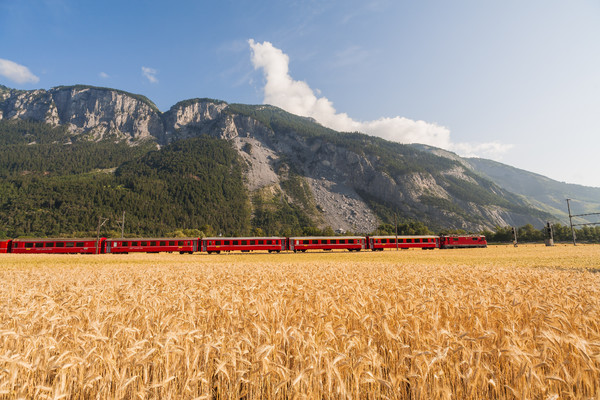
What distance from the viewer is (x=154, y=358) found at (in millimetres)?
3232

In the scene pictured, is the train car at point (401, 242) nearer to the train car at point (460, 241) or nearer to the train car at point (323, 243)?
the train car at point (460, 241)

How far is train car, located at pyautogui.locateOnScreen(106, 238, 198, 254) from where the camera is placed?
182 ft

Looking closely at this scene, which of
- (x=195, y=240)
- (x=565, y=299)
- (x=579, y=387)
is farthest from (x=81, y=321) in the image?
(x=195, y=240)

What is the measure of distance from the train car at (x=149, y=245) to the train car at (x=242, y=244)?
3256 millimetres

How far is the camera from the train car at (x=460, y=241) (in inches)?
2677

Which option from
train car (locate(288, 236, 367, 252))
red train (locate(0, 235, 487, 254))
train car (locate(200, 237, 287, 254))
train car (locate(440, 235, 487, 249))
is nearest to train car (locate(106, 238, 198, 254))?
red train (locate(0, 235, 487, 254))

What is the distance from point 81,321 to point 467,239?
80119 millimetres

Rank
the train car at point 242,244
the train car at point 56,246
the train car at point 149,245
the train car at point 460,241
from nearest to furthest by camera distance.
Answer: the train car at point 56,246, the train car at point 149,245, the train car at point 242,244, the train car at point 460,241

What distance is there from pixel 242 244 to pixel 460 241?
5329cm

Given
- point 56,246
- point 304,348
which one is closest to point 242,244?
point 56,246

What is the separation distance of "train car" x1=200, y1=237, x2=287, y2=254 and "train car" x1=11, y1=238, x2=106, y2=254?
66.0ft

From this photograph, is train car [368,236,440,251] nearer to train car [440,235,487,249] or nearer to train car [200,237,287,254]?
train car [440,235,487,249]

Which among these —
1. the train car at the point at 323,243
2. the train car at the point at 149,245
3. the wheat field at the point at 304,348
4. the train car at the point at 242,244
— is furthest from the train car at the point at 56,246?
the wheat field at the point at 304,348

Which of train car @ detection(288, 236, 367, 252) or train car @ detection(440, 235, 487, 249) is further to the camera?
train car @ detection(440, 235, 487, 249)
